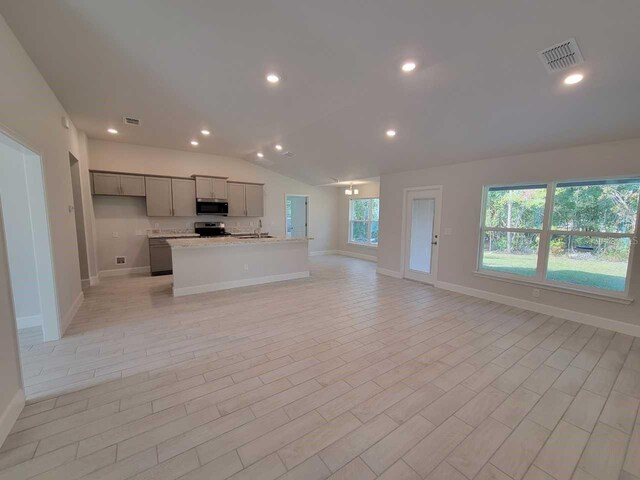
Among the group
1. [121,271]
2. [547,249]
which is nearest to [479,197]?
[547,249]

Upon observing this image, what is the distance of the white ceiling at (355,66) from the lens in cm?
207

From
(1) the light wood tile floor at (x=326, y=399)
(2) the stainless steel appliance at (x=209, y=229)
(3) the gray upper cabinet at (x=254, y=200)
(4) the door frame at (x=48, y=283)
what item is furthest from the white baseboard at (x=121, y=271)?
(4) the door frame at (x=48, y=283)

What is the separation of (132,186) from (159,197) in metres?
0.54

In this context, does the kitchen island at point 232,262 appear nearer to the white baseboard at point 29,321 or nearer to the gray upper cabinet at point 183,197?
the gray upper cabinet at point 183,197

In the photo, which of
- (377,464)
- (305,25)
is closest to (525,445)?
(377,464)

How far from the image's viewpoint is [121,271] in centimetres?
611

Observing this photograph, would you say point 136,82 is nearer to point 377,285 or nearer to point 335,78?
point 335,78

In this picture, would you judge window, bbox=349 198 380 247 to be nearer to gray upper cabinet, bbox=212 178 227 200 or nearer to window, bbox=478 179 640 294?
window, bbox=478 179 640 294

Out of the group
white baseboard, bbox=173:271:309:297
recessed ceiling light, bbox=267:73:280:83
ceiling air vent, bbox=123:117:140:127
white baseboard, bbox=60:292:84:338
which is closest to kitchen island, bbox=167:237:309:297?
white baseboard, bbox=173:271:309:297

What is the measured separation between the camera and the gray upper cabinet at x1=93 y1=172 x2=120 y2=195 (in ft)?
18.2

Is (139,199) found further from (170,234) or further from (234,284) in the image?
(234,284)

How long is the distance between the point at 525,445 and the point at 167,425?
92.0 inches

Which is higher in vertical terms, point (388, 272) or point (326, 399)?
point (388, 272)

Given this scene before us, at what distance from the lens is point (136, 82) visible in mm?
3287
